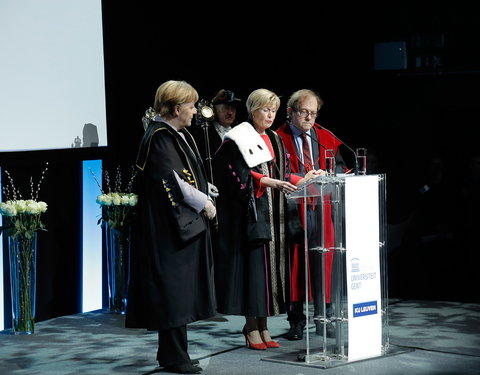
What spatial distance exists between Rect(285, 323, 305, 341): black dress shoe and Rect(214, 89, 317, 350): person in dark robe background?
286 mm

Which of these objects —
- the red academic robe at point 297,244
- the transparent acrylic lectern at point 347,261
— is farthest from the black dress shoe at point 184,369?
the red academic robe at point 297,244

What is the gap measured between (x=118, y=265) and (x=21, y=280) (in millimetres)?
843

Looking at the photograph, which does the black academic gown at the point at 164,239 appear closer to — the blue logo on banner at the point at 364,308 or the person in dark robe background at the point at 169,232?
the person in dark robe background at the point at 169,232

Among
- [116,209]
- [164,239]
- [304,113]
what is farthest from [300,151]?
[116,209]

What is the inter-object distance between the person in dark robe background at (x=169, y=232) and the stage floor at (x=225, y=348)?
0.31 meters

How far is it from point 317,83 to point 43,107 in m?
2.08

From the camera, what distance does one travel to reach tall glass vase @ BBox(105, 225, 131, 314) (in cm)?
654

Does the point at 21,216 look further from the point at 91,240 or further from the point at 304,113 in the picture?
the point at 304,113

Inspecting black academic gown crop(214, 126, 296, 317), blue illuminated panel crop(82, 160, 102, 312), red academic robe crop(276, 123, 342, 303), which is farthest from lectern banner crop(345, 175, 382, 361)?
blue illuminated panel crop(82, 160, 102, 312)

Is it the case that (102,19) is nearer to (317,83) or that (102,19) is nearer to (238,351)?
(317,83)

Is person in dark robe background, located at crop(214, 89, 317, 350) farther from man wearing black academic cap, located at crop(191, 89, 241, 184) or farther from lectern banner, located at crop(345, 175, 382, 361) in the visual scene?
man wearing black academic cap, located at crop(191, 89, 241, 184)

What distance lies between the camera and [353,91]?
695 centimetres

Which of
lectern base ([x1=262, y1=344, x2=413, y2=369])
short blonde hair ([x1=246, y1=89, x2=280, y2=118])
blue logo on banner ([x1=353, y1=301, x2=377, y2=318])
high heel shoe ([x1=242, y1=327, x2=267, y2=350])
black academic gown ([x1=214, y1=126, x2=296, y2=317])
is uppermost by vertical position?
short blonde hair ([x1=246, y1=89, x2=280, y2=118])

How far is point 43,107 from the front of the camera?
6.11 metres
